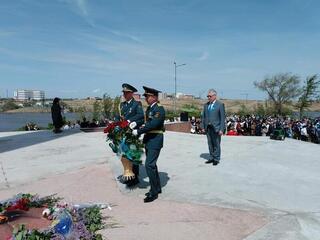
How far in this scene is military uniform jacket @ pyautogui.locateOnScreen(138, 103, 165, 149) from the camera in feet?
22.8

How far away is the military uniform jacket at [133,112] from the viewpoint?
7.49m

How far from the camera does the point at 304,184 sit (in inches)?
312

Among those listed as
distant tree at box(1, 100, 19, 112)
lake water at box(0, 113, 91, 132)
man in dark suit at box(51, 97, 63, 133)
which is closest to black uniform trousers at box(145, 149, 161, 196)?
man in dark suit at box(51, 97, 63, 133)

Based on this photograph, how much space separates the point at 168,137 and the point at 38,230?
11528 mm

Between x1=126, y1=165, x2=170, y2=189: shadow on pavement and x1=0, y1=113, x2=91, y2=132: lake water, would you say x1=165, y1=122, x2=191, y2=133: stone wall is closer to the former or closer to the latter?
x1=0, y1=113, x2=91, y2=132: lake water

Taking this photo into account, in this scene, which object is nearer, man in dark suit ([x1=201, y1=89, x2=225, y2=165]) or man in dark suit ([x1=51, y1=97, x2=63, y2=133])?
man in dark suit ([x1=201, y1=89, x2=225, y2=165])

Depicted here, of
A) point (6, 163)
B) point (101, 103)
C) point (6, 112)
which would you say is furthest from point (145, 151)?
point (6, 112)

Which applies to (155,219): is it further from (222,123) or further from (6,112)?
(6,112)

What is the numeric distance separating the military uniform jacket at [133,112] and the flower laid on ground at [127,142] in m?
0.26

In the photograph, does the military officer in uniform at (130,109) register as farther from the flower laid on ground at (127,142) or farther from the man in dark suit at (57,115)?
the man in dark suit at (57,115)

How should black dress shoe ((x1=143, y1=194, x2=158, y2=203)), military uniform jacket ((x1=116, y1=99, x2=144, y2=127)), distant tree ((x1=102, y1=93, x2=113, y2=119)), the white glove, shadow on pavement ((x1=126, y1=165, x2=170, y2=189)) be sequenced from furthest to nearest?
distant tree ((x1=102, y1=93, x2=113, y2=119))
shadow on pavement ((x1=126, y1=165, x2=170, y2=189))
military uniform jacket ((x1=116, y1=99, x2=144, y2=127))
the white glove
black dress shoe ((x1=143, y1=194, x2=158, y2=203))

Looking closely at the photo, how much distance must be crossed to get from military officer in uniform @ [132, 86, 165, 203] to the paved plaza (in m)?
0.31

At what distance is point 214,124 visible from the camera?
988 cm

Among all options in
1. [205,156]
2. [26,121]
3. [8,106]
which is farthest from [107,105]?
[8,106]
